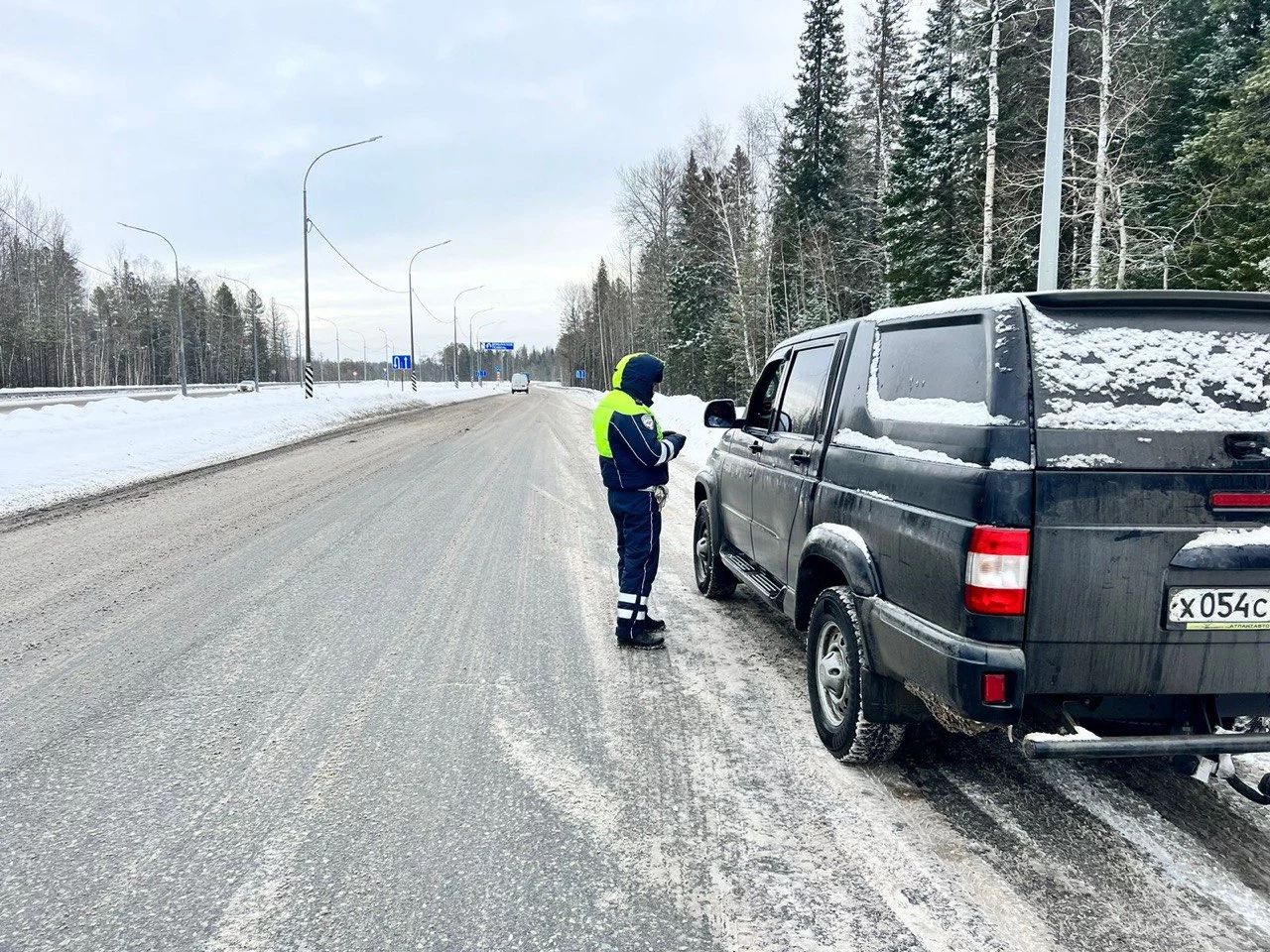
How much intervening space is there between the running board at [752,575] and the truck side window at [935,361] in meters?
1.47

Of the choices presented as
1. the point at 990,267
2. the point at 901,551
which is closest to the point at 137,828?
the point at 901,551

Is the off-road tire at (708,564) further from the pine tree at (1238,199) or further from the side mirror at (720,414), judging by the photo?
the pine tree at (1238,199)

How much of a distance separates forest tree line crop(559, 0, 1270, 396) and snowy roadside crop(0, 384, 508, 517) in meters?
14.0

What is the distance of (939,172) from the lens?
83.6 ft

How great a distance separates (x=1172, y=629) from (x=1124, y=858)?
82 cm

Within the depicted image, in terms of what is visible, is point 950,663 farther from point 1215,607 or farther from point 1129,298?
point 1129,298

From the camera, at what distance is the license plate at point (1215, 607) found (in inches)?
95.3

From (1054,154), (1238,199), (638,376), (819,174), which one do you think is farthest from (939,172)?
(638,376)

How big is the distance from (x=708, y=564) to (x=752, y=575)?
46.8 inches

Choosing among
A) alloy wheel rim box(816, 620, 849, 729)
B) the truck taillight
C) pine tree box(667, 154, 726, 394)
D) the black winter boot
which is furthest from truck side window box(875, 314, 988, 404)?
pine tree box(667, 154, 726, 394)

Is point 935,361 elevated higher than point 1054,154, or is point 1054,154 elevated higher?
point 1054,154

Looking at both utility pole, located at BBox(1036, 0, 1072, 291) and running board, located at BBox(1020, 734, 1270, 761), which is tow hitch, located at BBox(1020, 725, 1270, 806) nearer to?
running board, located at BBox(1020, 734, 1270, 761)

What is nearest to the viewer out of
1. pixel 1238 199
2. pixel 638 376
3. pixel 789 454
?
pixel 789 454

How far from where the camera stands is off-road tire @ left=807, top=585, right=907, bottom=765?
123 inches
